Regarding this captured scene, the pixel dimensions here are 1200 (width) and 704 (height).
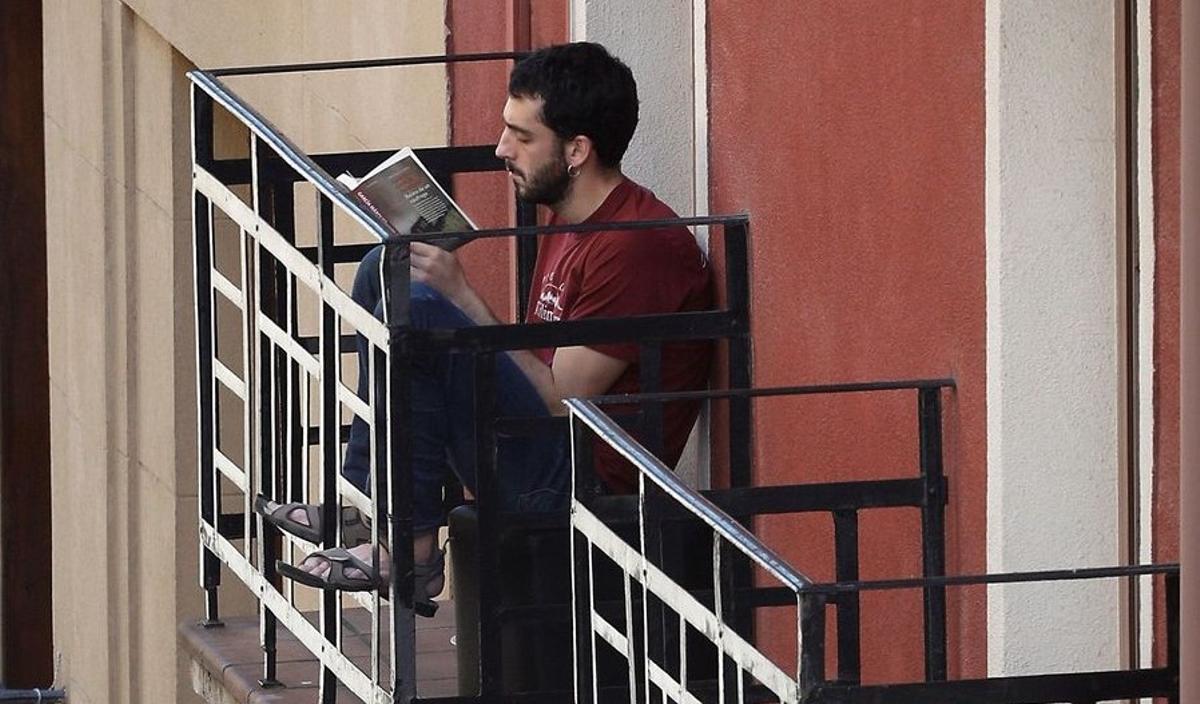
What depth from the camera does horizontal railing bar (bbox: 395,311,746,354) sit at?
5.58 meters

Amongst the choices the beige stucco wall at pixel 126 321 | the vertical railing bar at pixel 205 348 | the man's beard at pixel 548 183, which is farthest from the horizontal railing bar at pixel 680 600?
the beige stucco wall at pixel 126 321

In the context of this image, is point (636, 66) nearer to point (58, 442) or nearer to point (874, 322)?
point (874, 322)

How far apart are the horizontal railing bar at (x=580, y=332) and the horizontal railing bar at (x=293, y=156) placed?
233 mm

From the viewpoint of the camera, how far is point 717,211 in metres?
6.49

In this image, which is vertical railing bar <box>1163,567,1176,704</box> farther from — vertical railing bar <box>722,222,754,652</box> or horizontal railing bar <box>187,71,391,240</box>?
vertical railing bar <box>722,222,754,652</box>

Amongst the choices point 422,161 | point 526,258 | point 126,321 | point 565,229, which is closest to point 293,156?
point 565,229

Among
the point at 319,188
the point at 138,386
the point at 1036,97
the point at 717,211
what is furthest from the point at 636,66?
the point at 138,386

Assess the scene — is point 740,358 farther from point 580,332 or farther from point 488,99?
point 488,99

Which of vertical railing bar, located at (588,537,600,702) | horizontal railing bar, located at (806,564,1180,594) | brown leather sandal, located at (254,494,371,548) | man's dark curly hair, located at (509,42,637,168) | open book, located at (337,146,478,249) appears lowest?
vertical railing bar, located at (588,537,600,702)

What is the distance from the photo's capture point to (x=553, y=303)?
623 centimetres

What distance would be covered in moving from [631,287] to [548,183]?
1.20 feet

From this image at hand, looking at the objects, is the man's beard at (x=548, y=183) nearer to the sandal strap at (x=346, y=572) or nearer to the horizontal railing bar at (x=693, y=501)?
the sandal strap at (x=346, y=572)

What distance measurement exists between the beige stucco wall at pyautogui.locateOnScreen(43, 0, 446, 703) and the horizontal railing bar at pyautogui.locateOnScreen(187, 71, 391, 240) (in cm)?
359

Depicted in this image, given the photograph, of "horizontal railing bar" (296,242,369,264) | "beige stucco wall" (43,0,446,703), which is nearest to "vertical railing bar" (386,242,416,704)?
"horizontal railing bar" (296,242,369,264)
